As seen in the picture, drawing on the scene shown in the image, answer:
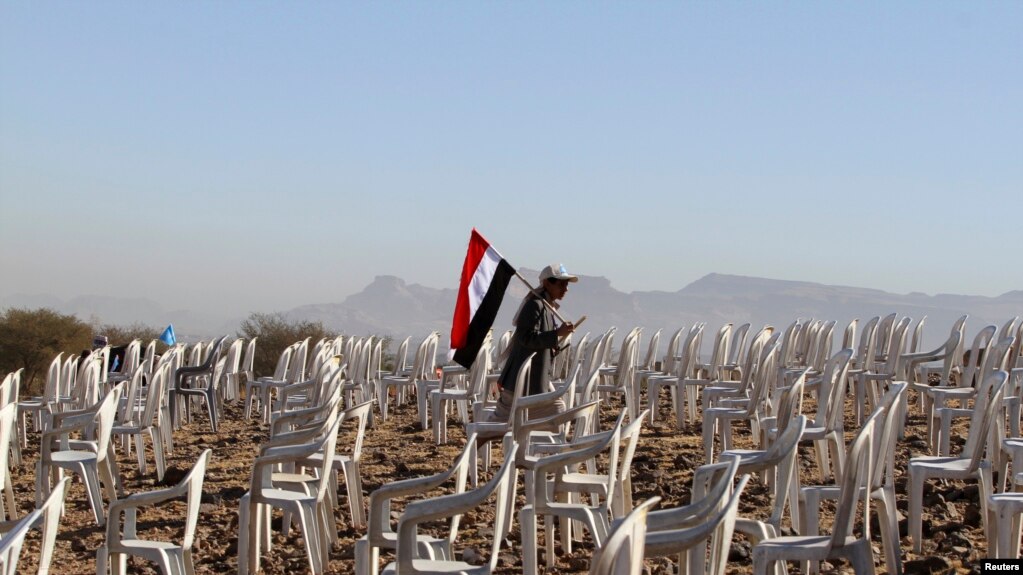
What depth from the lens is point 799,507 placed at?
5.79 meters

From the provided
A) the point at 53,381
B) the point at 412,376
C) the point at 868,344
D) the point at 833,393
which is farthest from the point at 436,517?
the point at 412,376

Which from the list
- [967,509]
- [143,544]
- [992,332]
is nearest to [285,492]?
[143,544]

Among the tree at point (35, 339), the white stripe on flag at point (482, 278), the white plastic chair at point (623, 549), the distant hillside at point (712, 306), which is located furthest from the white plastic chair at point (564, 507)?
the distant hillside at point (712, 306)

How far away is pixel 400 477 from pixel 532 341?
167 centimetres

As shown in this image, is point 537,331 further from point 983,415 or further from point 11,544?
point 11,544

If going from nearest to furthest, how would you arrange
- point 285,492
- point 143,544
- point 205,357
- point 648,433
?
point 143,544, point 285,492, point 648,433, point 205,357

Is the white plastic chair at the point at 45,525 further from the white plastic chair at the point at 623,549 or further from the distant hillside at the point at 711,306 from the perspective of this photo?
the distant hillside at the point at 711,306

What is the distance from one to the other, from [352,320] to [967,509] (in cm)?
16515

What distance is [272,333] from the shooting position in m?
25.4

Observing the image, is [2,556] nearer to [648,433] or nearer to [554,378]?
[648,433]

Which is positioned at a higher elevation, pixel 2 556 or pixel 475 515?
pixel 2 556

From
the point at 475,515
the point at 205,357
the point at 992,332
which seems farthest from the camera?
the point at 205,357

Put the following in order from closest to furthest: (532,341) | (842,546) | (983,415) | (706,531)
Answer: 1. (706,531)
2. (842,546)
3. (983,415)
4. (532,341)

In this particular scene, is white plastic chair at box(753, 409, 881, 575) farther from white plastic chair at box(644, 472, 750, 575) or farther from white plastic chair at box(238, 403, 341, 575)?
white plastic chair at box(238, 403, 341, 575)
